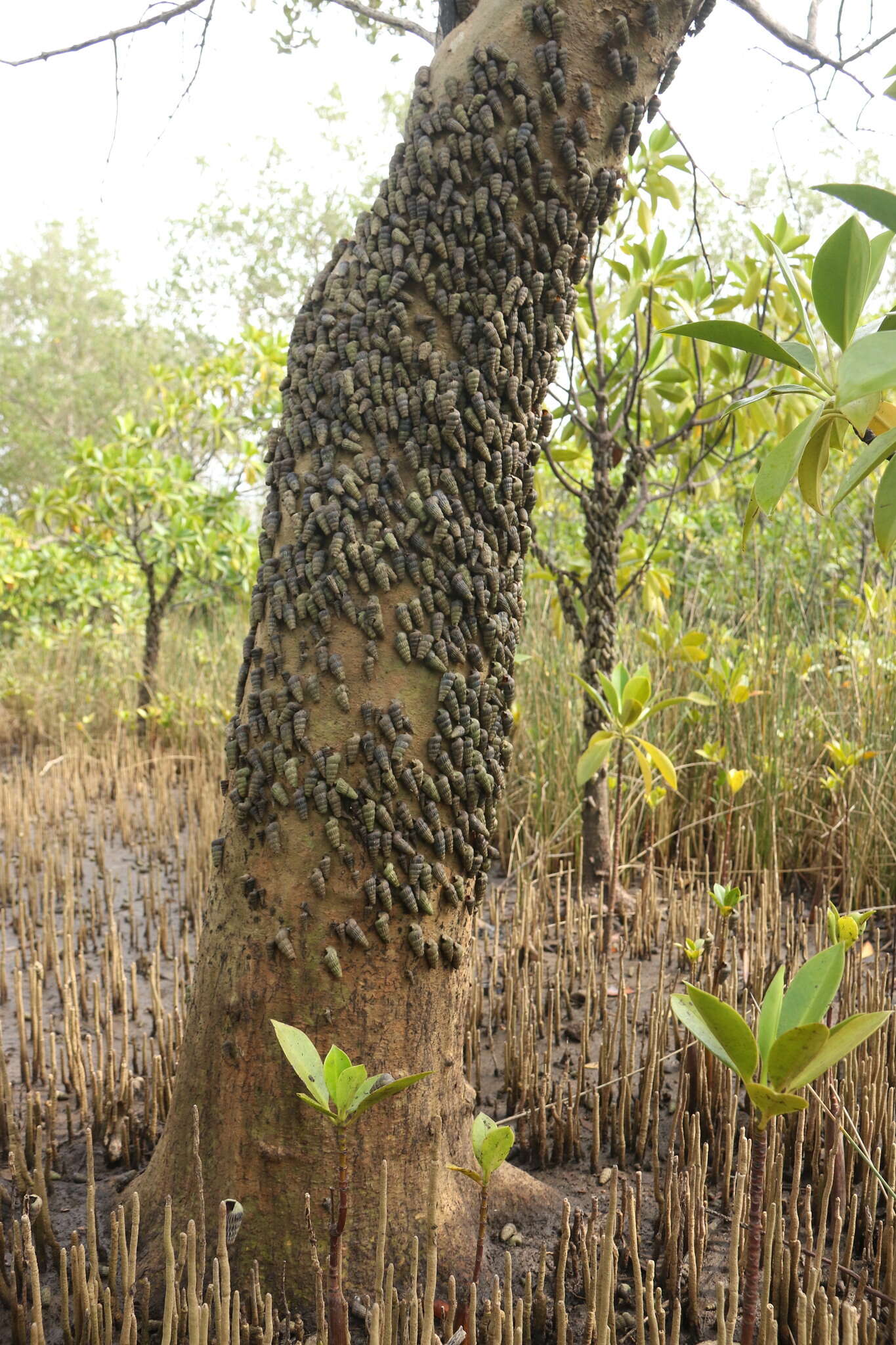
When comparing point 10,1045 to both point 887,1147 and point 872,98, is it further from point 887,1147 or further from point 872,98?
point 872,98

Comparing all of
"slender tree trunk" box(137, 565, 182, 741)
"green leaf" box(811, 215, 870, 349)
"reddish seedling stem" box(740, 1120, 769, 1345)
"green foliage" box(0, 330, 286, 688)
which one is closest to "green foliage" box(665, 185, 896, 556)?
"green leaf" box(811, 215, 870, 349)

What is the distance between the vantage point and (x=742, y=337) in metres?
0.93

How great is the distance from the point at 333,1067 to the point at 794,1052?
495 millimetres

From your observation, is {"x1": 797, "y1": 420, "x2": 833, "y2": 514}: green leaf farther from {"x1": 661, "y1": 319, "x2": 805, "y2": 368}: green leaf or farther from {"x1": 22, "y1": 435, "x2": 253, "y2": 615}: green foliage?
{"x1": 22, "y1": 435, "x2": 253, "y2": 615}: green foliage

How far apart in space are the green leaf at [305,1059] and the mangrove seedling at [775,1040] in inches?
15.8

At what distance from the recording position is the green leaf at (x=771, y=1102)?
2.93 feet

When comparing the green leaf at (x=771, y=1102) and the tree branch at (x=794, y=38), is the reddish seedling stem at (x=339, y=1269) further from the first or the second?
the tree branch at (x=794, y=38)

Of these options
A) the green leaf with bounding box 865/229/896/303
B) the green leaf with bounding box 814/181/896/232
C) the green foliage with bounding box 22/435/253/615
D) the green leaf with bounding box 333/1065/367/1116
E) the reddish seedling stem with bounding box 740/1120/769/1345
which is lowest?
the reddish seedling stem with bounding box 740/1120/769/1345

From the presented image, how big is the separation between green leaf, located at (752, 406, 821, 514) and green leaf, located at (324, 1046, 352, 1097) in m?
0.74

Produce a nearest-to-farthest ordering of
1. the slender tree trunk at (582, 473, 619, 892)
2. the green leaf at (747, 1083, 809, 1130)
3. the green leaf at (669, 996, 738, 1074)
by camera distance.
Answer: the green leaf at (747, 1083, 809, 1130)
the green leaf at (669, 996, 738, 1074)
the slender tree trunk at (582, 473, 619, 892)

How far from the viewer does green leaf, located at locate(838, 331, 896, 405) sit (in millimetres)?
723

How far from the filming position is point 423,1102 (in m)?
1.48

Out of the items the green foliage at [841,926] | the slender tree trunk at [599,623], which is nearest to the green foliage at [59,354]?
the slender tree trunk at [599,623]

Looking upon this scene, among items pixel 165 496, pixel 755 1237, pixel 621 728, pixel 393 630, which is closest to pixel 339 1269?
pixel 755 1237
